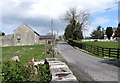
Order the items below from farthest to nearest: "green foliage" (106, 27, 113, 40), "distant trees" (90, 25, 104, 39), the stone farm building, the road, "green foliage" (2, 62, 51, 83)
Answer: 1. "distant trees" (90, 25, 104, 39)
2. "green foliage" (106, 27, 113, 40)
3. the stone farm building
4. the road
5. "green foliage" (2, 62, 51, 83)

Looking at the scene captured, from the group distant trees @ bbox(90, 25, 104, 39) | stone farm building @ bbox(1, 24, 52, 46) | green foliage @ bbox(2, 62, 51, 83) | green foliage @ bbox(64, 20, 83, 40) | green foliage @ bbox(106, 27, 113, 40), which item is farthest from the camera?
distant trees @ bbox(90, 25, 104, 39)

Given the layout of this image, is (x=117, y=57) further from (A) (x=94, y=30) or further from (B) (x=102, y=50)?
(A) (x=94, y=30)

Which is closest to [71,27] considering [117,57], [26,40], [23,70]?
[26,40]

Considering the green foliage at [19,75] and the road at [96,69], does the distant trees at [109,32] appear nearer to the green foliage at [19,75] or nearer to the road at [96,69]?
the road at [96,69]

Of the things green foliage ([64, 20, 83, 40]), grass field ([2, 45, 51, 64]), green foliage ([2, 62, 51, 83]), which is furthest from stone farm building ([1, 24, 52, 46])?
green foliage ([2, 62, 51, 83])

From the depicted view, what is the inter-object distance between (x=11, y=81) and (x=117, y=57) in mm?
19003

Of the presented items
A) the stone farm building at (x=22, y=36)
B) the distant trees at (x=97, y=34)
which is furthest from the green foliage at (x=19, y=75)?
the distant trees at (x=97, y=34)

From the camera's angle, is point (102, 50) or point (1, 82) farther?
point (102, 50)

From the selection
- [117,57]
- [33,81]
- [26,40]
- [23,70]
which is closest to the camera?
[33,81]

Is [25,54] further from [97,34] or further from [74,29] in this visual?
[97,34]

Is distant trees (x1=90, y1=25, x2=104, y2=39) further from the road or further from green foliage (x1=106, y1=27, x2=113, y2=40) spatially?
the road

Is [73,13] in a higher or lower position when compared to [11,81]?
higher

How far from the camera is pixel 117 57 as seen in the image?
24.7m


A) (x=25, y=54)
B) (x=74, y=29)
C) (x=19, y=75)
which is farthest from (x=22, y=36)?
(x=19, y=75)
